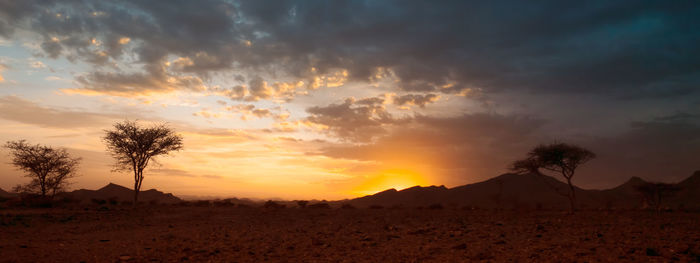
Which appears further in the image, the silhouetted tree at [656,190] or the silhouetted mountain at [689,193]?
the silhouetted mountain at [689,193]

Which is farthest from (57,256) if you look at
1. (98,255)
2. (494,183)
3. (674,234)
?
(494,183)

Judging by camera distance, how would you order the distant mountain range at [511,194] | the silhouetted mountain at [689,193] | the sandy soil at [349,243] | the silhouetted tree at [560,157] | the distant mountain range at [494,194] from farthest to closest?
1. the distant mountain range at [494,194]
2. the distant mountain range at [511,194]
3. the silhouetted mountain at [689,193]
4. the silhouetted tree at [560,157]
5. the sandy soil at [349,243]

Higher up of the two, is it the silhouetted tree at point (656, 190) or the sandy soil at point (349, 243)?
the silhouetted tree at point (656, 190)

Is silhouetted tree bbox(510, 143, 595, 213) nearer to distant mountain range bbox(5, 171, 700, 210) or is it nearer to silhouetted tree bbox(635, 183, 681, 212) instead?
silhouetted tree bbox(635, 183, 681, 212)

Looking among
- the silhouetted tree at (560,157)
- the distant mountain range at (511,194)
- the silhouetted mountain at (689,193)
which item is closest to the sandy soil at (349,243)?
the silhouetted tree at (560,157)

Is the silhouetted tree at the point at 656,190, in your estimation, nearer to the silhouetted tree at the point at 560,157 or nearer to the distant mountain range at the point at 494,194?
the silhouetted tree at the point at 560,157

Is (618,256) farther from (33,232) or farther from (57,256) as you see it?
(33,232)

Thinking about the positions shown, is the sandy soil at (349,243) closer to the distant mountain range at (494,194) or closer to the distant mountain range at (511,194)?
the distant mountain range at (511,194)

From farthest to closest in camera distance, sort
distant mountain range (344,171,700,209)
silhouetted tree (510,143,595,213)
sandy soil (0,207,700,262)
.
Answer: distant mountain range (344,171,700,209) < silhouetted tree (510,143,595,213) < sandy soil (0,207,700,262)

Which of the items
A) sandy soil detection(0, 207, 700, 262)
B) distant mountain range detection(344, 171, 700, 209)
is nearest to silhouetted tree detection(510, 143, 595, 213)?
sandy soil detection(0, 207, 700, 262)

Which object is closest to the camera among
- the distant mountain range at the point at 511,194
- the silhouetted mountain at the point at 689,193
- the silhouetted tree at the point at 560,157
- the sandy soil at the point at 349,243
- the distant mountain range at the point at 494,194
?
the sandy soil at the point at 349,243

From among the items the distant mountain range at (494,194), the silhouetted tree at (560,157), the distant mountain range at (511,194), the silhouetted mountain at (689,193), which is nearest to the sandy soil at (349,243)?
the silhouetted tree at (560,157)

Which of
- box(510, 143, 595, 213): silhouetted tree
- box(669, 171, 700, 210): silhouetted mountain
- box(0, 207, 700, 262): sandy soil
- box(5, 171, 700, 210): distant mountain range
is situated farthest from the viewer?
box(5, 171, 700, 210): distant mountain range

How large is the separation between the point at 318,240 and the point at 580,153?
2227 cm
